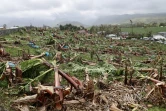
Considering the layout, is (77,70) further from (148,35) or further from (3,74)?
(148,35)

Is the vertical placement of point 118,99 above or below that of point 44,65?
below

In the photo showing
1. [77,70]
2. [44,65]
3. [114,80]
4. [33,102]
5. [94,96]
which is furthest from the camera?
[77,70]

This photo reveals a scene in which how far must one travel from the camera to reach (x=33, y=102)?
14.6ft

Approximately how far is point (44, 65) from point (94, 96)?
4.83ft

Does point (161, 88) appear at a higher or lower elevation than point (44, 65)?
lower

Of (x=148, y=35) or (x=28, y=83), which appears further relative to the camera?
(x=148, y=35)

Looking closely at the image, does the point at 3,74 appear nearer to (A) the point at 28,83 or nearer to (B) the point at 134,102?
(A) the point at 28,83

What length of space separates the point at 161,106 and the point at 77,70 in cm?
295

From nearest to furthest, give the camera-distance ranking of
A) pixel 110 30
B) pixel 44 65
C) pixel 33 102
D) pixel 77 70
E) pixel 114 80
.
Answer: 1. pixel 33 102
2. pixel 44 65
3. pixel 114 80
4. pixel 77 70
5. pixel 110 30

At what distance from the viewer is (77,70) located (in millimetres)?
7379

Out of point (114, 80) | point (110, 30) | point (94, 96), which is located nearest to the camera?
point (94, 96)

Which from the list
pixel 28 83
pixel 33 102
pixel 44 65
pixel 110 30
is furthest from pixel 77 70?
pixel 110 30

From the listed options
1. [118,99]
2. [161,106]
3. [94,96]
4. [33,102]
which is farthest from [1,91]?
[161,106]

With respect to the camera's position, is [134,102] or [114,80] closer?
[134,102]
